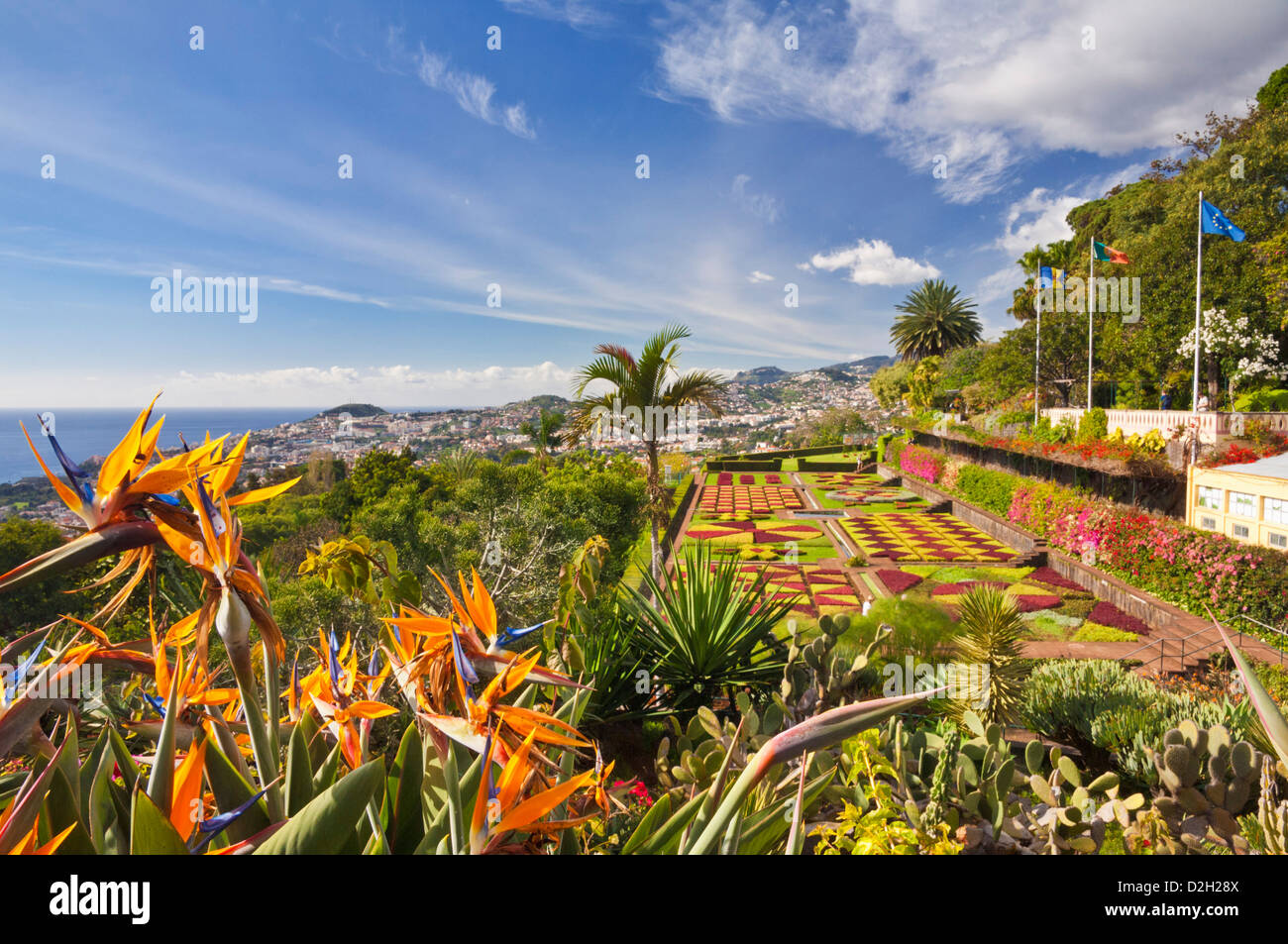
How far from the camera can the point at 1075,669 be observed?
5.44 m

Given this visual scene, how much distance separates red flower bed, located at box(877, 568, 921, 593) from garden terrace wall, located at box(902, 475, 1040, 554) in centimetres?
458

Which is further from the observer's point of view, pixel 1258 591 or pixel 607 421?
pixel 1258 591

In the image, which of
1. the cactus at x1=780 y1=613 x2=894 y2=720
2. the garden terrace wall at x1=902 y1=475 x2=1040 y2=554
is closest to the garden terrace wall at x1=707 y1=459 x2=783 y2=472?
the garden terrace wall at x1=902 y1=475 x2=1040 y2=554

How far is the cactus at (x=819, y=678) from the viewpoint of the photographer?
2.97 metres

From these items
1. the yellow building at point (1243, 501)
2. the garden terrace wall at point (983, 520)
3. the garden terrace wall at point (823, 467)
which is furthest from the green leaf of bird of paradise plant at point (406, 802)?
the garden terrace wall at point (823, 467)

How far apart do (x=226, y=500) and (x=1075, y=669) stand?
6.69m

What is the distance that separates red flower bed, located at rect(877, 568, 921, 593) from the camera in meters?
14.9

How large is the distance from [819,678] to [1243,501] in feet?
43.2

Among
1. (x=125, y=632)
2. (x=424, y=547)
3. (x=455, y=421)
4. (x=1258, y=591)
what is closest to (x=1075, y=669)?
(x=424, y=547)

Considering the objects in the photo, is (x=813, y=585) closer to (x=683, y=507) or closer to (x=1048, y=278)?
(x=683, y=507)

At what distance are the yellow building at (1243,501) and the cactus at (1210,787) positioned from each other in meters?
11.5

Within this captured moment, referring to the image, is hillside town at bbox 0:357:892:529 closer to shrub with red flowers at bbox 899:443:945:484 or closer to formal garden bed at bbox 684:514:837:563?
formal garden bed at bbox 684:514:837:563
